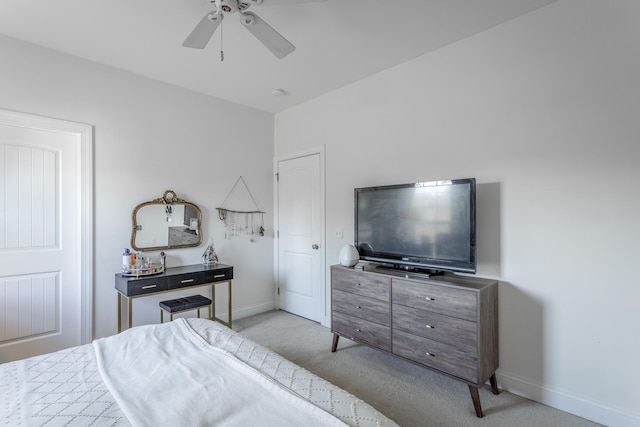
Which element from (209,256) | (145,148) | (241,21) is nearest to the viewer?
(241,21)

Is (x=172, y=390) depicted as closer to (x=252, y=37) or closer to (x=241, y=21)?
(x=241, y=21)

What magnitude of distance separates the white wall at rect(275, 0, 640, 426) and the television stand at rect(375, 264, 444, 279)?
36 centimetres

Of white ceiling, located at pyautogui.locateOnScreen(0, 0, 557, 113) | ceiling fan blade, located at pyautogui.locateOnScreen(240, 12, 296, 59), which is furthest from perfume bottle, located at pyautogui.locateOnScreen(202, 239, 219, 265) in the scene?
ceiling fan blade, located at pyautogui.locateOnScreen(240, 12, 296, 59)

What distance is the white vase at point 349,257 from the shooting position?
2929 millimetres

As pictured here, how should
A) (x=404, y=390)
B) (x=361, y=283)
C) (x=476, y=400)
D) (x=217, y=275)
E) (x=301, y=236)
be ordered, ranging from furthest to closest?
(x=301, y=236) → (x=217, y=275) → (x=361, y=283) → (x=404, y=390) → (x=476, y=400)

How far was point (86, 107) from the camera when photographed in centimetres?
288

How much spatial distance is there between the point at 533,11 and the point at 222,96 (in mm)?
3070

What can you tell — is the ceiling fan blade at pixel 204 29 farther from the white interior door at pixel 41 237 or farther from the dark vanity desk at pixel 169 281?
the dark vanity desk at pixel 169 281

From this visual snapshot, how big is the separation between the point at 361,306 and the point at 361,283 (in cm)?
20

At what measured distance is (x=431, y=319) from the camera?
228cm

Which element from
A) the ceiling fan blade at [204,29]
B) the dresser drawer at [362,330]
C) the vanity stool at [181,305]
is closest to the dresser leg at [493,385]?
the dresser drawer at [362,330]

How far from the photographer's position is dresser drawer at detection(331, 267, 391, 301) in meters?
2.58

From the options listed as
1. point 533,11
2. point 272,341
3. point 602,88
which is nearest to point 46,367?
point 272,341

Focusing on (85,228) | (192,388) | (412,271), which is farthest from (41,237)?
(412,271)
